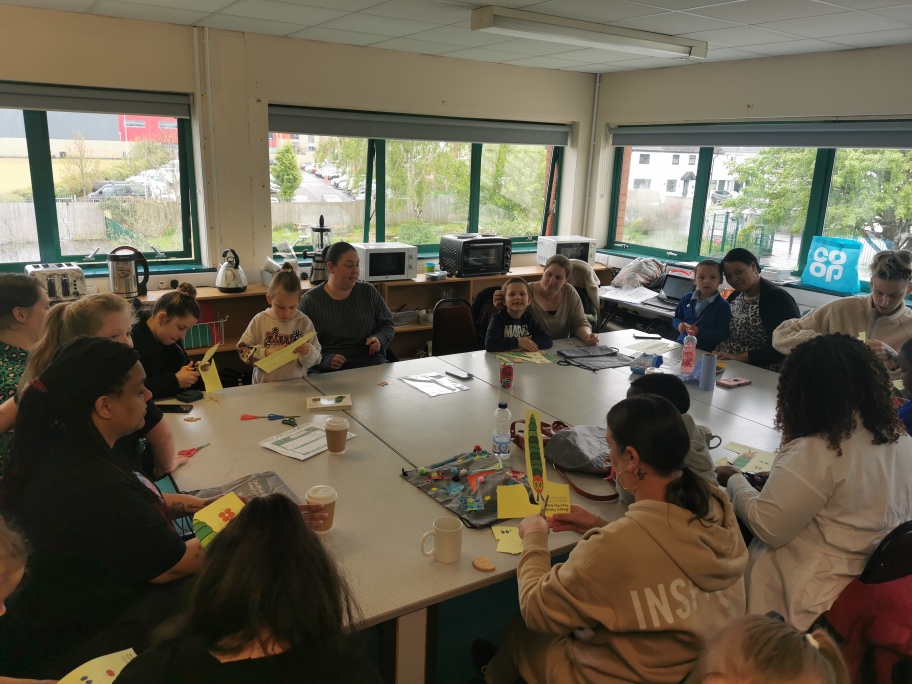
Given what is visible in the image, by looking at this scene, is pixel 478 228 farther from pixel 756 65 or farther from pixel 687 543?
pixel 687 543

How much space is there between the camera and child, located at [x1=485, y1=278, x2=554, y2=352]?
3982mm

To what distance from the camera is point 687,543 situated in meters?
1.50

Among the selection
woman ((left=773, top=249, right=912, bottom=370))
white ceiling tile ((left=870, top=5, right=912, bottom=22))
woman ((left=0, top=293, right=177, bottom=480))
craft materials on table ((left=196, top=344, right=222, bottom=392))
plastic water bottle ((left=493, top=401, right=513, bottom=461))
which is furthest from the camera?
white ceiling tile ((left=870, top=5, right=912, bottom=22))

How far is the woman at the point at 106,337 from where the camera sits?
2203 mm

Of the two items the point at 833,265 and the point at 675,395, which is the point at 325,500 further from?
the point at 833,265

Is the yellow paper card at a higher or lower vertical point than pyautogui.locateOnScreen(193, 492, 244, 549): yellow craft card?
higher

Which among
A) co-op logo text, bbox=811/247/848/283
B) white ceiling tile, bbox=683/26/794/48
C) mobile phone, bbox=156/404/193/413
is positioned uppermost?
white ceiling tile, bbox=683/26/794/48

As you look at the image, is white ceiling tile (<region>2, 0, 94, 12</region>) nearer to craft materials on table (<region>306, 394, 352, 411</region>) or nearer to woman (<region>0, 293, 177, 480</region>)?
woman (<region>0, 293, 177, 480</region>)

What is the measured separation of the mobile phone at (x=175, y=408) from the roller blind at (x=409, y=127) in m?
3.13

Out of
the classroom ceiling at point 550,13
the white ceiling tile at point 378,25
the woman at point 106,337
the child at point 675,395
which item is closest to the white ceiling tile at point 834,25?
the classroom ceiling at point 550,13

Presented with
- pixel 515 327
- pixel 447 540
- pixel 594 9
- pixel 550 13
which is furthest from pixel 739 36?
pixel 447 540

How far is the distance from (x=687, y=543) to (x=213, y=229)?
4.56 metres

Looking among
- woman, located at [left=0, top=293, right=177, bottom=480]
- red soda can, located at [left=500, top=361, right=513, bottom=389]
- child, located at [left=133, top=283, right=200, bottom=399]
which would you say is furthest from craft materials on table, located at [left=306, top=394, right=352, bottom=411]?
red soda can, located at [left=500, top=361, right=513, bottom=389]

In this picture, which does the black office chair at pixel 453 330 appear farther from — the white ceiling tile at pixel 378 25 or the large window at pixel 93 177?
the large window at pixel 93 177
